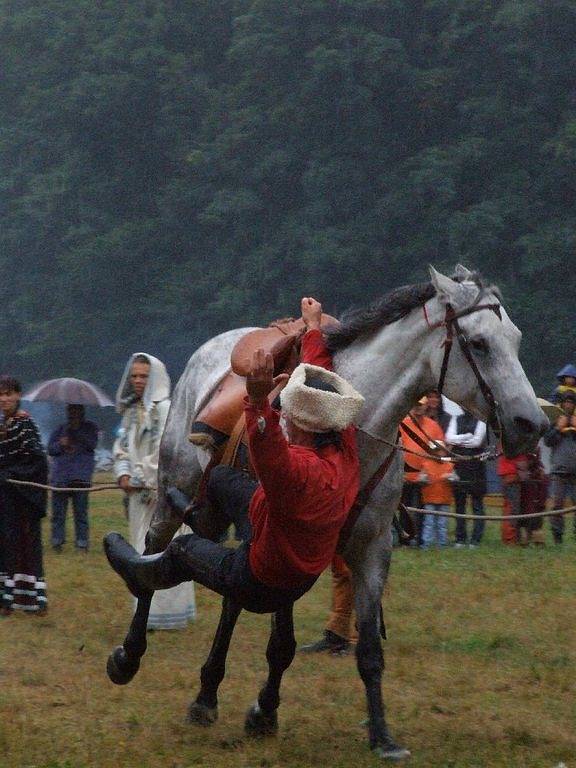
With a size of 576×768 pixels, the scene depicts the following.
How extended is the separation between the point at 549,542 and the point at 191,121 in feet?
83.2

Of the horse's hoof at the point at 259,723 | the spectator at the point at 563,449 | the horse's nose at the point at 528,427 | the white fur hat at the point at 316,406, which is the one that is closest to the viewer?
the white fur hat at the point at 316,406

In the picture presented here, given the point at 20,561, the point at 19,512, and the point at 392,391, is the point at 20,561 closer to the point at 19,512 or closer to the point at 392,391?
the point at 19,512

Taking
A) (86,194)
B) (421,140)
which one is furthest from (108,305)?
(421,140)

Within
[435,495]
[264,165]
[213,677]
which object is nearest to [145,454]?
[213,677]

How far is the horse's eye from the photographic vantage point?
621 cm

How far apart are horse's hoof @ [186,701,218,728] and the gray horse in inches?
11.6

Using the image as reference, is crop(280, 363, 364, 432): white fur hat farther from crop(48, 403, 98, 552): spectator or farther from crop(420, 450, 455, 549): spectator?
crop(48, 403, 98, 552): spectator

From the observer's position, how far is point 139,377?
10.3m

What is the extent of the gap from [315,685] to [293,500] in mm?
3243

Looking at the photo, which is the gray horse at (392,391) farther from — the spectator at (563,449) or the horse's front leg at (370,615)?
the spectator at (563,449)

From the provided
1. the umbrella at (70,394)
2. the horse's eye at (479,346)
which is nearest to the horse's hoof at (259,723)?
the horse's eye at (479,346)

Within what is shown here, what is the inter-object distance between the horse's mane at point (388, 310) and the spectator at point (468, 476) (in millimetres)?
8852

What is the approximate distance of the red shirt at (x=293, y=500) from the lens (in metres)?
5.15

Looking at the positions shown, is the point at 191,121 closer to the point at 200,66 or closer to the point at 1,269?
the point at 200,66
